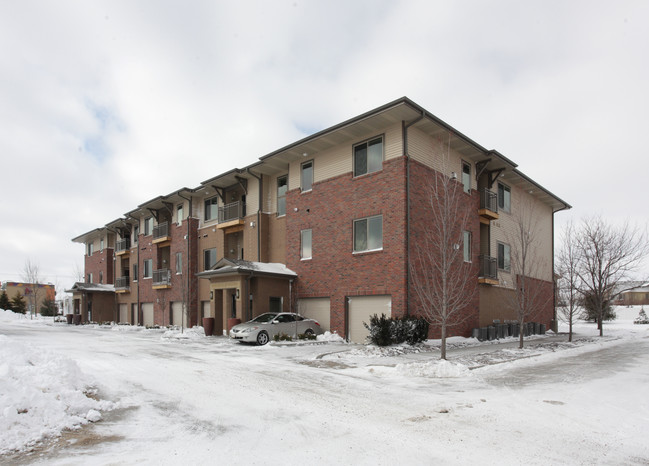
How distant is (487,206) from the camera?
79.9 ft

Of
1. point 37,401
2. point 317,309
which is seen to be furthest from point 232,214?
point 37,401

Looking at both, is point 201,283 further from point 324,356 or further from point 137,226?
point 324,356

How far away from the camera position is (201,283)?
3206 centimetres

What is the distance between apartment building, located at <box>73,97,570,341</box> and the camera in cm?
1980

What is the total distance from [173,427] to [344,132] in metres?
16.5

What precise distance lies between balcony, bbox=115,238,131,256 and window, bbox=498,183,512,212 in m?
32.5

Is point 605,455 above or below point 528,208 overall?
below

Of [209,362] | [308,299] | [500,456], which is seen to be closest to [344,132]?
[308,299]

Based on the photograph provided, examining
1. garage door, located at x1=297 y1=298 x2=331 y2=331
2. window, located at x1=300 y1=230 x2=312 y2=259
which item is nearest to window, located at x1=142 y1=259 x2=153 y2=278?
window, located at x1=300 y1=230 x2=312 y2=259

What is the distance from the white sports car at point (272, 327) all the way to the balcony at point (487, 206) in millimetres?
10348

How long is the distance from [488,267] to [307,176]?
1054 cm

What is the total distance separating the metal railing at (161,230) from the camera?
116 ft

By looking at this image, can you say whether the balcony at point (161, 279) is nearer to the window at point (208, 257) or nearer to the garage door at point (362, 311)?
the window at point (208, 257)

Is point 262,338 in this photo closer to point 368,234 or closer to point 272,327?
point 272,327
